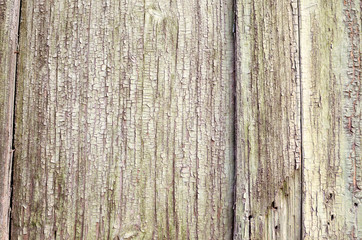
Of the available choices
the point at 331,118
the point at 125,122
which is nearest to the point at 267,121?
the point at 331,118

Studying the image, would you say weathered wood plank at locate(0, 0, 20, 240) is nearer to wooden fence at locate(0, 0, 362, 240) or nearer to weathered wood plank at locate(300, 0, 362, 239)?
wooden fence at locate(0, 0, 362, 240)

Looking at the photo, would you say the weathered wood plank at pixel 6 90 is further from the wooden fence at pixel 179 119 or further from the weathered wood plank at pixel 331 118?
the weathered wood plank at pixel 331 118

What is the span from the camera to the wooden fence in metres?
0.88

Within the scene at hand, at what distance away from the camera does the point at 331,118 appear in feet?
2.94

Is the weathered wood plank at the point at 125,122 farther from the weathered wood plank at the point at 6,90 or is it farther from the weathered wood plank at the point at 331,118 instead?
the weathered wood plank at the point at 331,118

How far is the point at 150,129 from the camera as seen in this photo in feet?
2.92

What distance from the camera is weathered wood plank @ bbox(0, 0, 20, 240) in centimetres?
→ 87

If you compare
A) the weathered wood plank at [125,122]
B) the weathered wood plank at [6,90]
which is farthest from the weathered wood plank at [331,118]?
the weathered wood plank at [6,90]

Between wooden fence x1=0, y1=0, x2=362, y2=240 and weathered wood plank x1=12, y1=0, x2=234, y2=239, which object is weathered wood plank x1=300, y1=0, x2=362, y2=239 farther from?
weathered wood plank x1=12, y1=0, x2=234, y2=239

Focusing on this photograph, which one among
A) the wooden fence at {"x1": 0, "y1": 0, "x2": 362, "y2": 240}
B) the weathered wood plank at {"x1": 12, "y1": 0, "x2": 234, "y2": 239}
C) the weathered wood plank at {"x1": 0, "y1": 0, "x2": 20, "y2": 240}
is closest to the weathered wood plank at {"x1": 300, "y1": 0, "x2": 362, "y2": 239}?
the wooden fence at {"x1": 0, "y1": 0, "x2": 362, "y2": 240}

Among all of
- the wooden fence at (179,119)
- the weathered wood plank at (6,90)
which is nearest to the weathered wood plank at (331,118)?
the wooden fence at (179,119)

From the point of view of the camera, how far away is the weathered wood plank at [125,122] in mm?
879

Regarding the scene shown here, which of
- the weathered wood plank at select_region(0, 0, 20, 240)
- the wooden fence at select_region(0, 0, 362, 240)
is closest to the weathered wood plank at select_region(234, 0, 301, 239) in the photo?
the wooden fence at select_region(0, 0, 362, 240)

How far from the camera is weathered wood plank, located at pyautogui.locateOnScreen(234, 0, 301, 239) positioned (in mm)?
861
